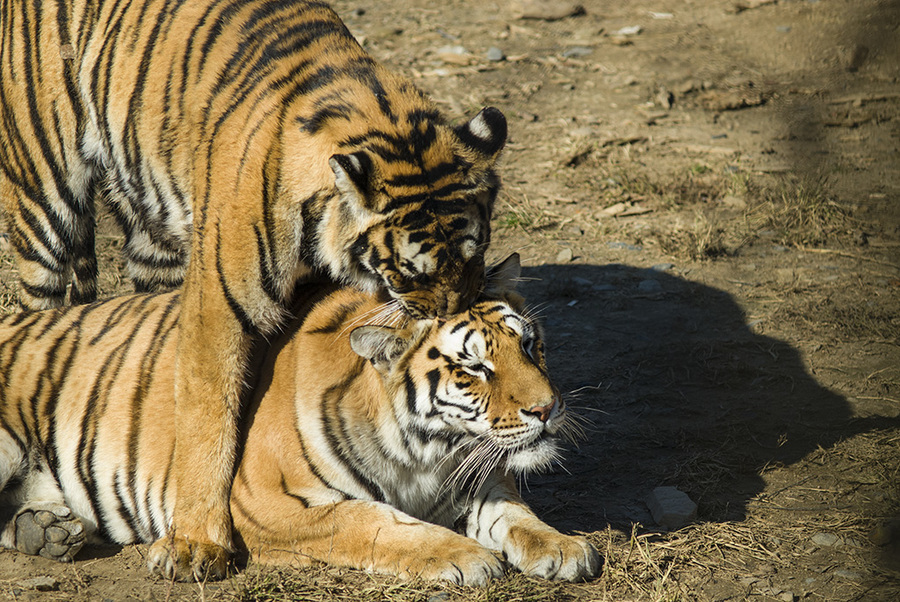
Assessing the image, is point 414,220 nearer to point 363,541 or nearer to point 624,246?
point 363,541

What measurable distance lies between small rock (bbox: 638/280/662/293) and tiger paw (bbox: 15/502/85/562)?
2.94 m

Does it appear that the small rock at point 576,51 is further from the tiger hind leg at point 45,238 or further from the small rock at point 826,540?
the small rock at point 826,540

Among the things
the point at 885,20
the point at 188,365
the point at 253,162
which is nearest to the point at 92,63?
the point at 253,162

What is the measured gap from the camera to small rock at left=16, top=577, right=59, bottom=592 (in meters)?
2.51

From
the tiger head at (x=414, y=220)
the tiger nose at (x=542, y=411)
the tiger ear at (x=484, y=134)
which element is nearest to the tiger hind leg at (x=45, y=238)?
the tiger head at (x=414, y=220)

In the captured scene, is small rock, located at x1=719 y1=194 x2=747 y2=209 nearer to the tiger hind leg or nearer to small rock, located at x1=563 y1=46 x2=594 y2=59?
small rock, located at x1=563 y1=46 x2=594 y2=59

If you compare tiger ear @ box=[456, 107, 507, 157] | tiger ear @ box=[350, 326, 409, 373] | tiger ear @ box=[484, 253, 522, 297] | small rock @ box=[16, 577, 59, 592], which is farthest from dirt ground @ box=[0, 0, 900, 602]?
tiger ear @ box=[456, 107, 507, 157]

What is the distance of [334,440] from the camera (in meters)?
2.67

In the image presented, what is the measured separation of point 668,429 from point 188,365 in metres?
1.91

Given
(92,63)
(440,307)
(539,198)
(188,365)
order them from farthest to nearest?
(539,198) → (92,63) → (188,365) → (440,307)

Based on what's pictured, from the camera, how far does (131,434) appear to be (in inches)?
114

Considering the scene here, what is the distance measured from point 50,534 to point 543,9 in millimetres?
6093

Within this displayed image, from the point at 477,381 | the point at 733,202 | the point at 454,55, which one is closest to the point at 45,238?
the point at 477,381

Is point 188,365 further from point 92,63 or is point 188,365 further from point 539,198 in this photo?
point 539,198
